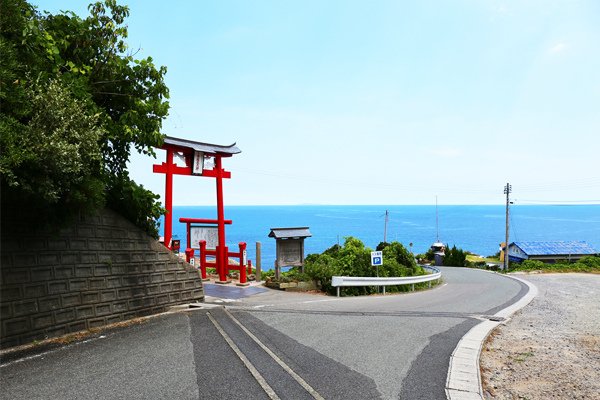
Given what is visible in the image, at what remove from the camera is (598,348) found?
8.31 metres

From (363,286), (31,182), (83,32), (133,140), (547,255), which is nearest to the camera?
(31,182)

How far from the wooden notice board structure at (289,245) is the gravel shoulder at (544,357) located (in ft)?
31.4

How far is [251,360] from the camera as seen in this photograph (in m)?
6.57

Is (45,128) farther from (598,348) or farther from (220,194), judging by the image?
(220,194)

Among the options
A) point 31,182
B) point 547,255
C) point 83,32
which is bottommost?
point 547,255

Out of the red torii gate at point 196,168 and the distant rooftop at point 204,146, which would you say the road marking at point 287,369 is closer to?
the red torii gate at point 196,168

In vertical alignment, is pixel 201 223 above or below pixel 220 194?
below

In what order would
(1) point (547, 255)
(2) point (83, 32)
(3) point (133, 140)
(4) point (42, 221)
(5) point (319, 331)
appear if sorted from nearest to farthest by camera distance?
1. (4) point (42, 221)
2. (5) point (319, 331)
3. (2) point (83, 32)
4. (3) point (133, 140)
5. (1) point (547, 255)

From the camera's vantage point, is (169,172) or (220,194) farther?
(220,194)

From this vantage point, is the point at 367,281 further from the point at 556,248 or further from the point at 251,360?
the point at 556,248

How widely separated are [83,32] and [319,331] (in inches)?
351

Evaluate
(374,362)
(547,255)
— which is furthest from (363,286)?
(547,255)

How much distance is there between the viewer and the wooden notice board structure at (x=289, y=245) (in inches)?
731

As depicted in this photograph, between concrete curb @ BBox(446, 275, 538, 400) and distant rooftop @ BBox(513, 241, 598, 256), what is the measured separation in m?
46.7
